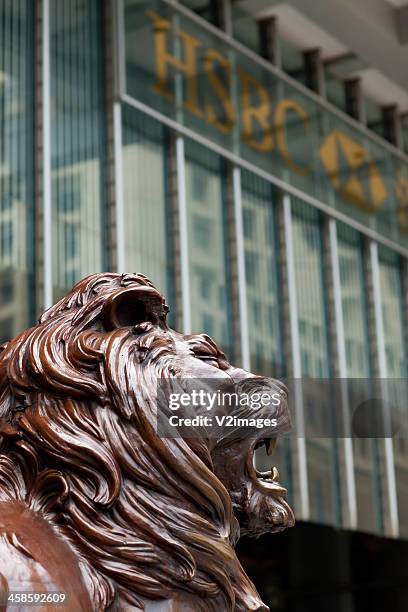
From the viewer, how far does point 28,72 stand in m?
7.50

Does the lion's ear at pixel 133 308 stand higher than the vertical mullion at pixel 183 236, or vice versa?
the vertical mullion at pixel 183 236

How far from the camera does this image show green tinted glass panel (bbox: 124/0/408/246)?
8617 millimetres

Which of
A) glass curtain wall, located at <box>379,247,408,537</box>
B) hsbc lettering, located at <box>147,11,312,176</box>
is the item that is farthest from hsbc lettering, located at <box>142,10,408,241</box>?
glass curtain wall, located at <box>379,247,408,537</box>

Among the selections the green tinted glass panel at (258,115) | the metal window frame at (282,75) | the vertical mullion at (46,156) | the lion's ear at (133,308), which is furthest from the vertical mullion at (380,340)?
the lion's ear at (133,308)

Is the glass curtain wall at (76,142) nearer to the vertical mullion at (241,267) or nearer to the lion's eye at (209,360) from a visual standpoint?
the vertical mullion at (241,267)

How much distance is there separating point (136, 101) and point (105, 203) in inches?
34.8

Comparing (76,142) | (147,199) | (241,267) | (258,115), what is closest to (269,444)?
(76,142)

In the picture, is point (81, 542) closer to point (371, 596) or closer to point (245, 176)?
point (245, 176)

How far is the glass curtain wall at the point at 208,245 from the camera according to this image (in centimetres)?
877

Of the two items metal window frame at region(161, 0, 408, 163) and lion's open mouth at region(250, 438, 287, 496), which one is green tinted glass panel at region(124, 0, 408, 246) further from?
lion's open mouth at region(250, 438, 287, 496)

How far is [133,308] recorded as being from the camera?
1383 millimetres

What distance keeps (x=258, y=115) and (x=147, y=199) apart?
6.20ft

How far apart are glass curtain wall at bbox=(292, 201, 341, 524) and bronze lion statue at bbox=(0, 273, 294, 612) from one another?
7961 mm

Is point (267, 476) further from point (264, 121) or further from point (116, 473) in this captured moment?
point (264, 121)
